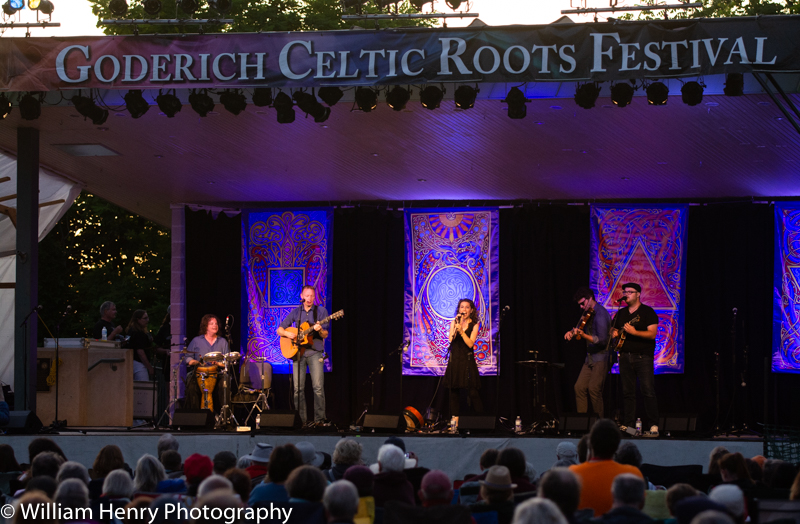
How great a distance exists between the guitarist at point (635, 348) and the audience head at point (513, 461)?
5.89 metres

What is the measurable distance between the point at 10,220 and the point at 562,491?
9.83 meters

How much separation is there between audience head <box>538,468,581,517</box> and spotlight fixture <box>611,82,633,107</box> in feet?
16.7

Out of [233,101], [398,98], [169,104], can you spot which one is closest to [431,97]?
[398,98]

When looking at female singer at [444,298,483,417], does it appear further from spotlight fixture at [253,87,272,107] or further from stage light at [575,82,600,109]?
spotlight fixture at [253,87,272,107]

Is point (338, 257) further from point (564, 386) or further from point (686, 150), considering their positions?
point (686, 150)

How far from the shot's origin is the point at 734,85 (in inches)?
324

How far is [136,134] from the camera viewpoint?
10195 millimetres

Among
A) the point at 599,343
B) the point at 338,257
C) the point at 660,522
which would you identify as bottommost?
the point at 660,522

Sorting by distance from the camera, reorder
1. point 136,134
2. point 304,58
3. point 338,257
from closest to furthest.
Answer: point 304,58
point 136,134
point 338,257

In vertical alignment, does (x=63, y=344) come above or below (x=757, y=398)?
above

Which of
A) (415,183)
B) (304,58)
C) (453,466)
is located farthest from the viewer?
(415,183)

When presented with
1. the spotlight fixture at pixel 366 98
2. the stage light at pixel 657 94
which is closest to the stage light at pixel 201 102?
the spotlight fixture at pixel 366 98

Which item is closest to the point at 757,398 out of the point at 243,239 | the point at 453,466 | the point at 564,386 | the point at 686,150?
the point at 564,386

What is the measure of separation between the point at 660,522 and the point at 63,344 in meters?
8.87
